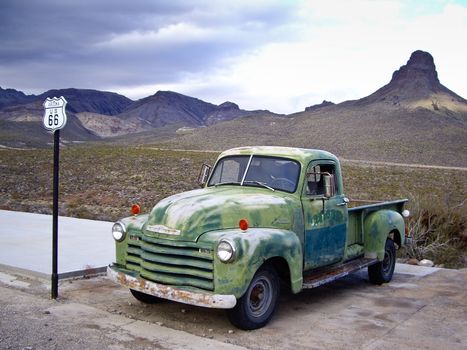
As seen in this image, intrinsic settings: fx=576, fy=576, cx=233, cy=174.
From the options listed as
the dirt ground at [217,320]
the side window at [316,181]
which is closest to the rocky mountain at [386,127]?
the dirt ground at [217,320]

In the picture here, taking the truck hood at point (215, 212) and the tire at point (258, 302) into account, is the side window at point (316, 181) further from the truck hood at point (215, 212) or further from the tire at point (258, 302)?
the tire at point (258, 302)

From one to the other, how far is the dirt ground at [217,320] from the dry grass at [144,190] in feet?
19.0

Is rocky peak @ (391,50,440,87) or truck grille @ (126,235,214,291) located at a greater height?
rocky peak @ (391,50,440,87)

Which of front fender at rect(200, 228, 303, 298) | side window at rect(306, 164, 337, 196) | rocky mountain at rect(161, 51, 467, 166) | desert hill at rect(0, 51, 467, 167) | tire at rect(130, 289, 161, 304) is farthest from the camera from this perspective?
desert hill at rect(0, 51, 467, 167)

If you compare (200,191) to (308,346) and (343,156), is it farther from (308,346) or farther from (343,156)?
(343,156)

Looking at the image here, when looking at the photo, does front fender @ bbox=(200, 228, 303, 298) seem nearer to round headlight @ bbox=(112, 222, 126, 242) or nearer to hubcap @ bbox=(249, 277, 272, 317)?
hubcap @ bbox=(249, 277, 272, 317)

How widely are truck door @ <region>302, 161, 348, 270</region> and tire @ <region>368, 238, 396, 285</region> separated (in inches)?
42.2

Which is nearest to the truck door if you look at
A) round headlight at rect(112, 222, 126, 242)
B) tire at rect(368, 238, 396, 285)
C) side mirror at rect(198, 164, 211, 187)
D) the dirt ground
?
the dirt ground

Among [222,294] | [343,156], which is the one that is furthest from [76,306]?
[343,156]

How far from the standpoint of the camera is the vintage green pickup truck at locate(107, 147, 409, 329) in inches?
228

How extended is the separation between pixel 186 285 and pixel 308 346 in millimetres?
1358

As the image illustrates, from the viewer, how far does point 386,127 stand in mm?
84750

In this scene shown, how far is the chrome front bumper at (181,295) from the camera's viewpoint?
5.59 meters

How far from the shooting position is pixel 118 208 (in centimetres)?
1988
